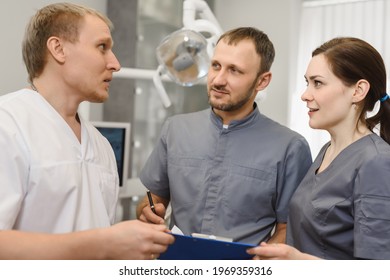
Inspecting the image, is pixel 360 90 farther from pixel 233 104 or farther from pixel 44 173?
pixel 44 173

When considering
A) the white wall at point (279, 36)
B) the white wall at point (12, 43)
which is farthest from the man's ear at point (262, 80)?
the white wall at point (279, 36)

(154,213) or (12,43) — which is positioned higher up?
(12,43)

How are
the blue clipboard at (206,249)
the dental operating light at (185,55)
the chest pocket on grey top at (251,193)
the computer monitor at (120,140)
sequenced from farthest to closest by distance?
the computer monitor at (120,140) → the dental operating light at (185,55) → the chest pocket on grey top at (251,193) → the blue clipboard at (206,249)

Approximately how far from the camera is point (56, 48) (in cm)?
123

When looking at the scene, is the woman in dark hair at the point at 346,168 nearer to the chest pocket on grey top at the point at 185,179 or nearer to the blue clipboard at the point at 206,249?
the blue clipboard at the point at 206,249

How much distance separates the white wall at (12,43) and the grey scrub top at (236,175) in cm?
110

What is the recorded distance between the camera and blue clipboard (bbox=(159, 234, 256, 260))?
1.02 meters

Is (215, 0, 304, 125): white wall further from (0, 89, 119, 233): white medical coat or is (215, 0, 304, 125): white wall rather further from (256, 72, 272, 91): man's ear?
(0, 89, 119, 233): white medical coat

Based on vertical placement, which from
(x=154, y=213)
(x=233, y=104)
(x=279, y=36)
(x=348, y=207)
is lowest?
(x=154, y=213)

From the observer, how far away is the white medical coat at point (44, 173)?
1.03 metres

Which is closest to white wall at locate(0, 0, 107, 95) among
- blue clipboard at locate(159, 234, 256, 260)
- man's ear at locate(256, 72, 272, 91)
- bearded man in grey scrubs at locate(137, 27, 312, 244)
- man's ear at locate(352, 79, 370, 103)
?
bearded man in grey scrubs at locate(137, 27, 312, 244)

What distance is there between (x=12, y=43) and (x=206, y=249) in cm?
171

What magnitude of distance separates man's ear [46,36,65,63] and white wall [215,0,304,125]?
2.12 meters

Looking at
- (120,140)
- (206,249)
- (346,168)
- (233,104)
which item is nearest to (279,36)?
(120,140)
